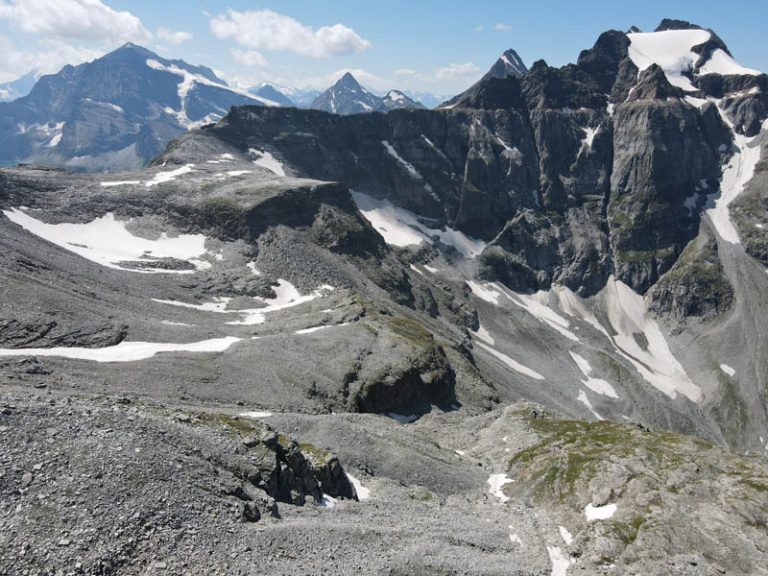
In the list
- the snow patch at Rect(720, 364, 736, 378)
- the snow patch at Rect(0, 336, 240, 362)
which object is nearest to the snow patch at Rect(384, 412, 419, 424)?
the snow patch at Rect(0, 336, 240, 362)

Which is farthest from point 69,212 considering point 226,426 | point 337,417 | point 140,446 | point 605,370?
point 605,370

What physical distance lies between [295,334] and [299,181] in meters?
75.8

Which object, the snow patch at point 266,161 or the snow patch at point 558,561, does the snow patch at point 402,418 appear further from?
the snow patch at point 266,161

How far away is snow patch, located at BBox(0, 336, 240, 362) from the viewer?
199 ft

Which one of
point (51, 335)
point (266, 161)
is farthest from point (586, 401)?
point (266, 161)

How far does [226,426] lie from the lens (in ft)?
144

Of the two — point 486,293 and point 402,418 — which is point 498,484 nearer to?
point 402,418

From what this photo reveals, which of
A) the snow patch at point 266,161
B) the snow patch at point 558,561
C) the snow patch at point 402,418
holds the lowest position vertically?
the snow patch at point 402,418

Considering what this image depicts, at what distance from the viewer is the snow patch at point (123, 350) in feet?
199

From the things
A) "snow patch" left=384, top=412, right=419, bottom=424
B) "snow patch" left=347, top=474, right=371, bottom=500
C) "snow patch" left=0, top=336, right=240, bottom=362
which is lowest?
"snow patch" left=384, top=412, right=419, bottom=424

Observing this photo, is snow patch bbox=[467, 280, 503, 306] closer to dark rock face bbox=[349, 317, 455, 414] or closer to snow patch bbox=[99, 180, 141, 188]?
dark rock face bbox=[349, 317, 455, 414]

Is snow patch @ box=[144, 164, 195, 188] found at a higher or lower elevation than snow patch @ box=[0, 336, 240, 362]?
higher

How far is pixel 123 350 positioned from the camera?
66938mm

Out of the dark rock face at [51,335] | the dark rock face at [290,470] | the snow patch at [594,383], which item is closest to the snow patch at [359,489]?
the dark rock face at [290,470]
